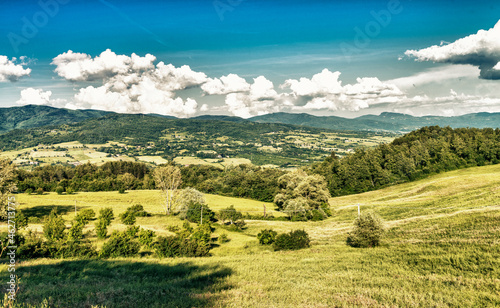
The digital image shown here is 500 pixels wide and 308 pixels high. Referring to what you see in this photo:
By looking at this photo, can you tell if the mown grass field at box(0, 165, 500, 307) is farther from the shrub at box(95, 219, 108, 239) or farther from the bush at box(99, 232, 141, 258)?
the shrub at box(95, 219, 108, 239)

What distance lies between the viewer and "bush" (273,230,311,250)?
87.7 feet

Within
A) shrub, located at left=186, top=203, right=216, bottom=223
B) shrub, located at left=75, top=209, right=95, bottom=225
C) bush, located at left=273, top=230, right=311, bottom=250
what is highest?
→ bush, located at left=273, top=230, right=311, bottom=250

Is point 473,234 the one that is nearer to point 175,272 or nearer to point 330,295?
point 330,295

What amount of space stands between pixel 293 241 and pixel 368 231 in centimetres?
750

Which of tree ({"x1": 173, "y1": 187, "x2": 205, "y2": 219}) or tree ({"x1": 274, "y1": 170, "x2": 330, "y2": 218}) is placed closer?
tree ({"x1": 173, "y1": 187, "x2": 205, "y2": 219})

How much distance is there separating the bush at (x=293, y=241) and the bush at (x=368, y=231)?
4946mm

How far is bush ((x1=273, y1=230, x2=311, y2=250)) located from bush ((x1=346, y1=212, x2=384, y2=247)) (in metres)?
4.95

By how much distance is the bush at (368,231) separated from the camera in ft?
75.8

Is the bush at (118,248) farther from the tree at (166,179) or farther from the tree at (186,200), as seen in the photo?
the tree at (166,179)

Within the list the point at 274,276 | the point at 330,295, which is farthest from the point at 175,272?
the point at 330,295

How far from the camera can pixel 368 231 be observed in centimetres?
2316
